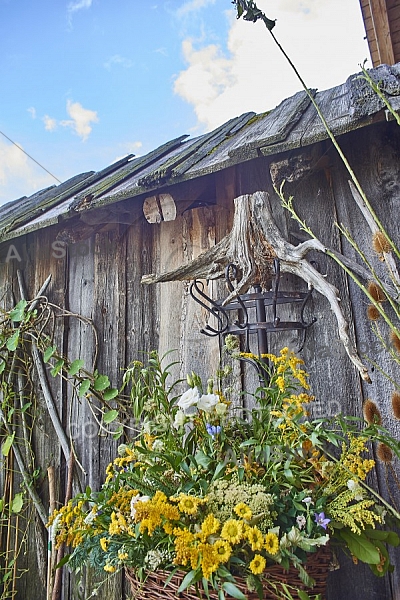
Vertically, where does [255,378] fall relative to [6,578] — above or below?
above

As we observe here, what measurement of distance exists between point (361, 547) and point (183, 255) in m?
1.02

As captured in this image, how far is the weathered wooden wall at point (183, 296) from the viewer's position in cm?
120

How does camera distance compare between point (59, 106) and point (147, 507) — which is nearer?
point (147, 507)

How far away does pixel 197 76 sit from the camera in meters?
4.36

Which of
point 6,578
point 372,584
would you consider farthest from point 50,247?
point 372,584

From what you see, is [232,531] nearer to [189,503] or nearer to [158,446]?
[189,503]

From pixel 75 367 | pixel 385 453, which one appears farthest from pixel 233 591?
pixel 75 367

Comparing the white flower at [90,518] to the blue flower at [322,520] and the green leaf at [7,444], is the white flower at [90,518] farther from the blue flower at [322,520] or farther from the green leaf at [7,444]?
the green leaf at [7,444]

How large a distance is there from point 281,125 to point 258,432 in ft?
2.59

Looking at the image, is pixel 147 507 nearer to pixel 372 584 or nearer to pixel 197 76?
pixel 372 584

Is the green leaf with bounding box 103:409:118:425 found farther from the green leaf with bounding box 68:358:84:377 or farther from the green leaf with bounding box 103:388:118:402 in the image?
the green leaf with bounding box 68:358:84:377

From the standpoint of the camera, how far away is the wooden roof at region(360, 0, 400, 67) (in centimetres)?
209

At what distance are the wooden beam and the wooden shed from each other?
96 cm

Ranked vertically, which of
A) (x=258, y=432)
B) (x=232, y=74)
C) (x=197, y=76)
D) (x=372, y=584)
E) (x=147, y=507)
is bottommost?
(x=372, y=584)
